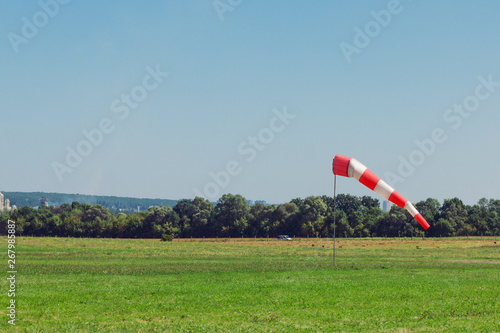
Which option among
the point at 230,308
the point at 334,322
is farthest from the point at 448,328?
the point at 230,308

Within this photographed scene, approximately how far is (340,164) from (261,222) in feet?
324

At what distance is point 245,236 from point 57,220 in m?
49.9

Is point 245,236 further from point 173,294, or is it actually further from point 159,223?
point 173,294

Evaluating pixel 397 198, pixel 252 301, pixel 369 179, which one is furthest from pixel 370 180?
pixel 252 301

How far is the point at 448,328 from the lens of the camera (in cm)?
1930

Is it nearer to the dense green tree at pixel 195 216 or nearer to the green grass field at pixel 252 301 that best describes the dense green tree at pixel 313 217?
the dense green tree at pixel 195 216

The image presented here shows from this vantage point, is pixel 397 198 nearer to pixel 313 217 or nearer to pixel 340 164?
pixel 340 164

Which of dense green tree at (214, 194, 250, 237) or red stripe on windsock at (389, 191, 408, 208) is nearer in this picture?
red stripe on windsock at (389, 191, 408, 208)

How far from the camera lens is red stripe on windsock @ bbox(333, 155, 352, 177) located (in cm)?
3412

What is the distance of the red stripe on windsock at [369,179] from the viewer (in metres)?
32.8

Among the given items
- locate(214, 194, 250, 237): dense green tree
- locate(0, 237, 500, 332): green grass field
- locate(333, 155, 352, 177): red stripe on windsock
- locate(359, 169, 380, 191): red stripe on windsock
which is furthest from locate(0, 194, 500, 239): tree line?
locate(359, 169, 380, 191): red stripe on windsock

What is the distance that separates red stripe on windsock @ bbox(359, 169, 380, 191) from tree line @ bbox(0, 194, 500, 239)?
299 ft

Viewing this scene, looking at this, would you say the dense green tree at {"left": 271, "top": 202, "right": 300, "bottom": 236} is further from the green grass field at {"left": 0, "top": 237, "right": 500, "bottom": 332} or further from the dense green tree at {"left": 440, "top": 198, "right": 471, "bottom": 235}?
the green grass field at {"left": 0, "top": 237, "right": 500, "bottom": 332}

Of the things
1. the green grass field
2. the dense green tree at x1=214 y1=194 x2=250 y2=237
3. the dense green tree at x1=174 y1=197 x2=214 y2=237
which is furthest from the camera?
the dense green tree at x1=174 y1=197 x2=214 y2=237
